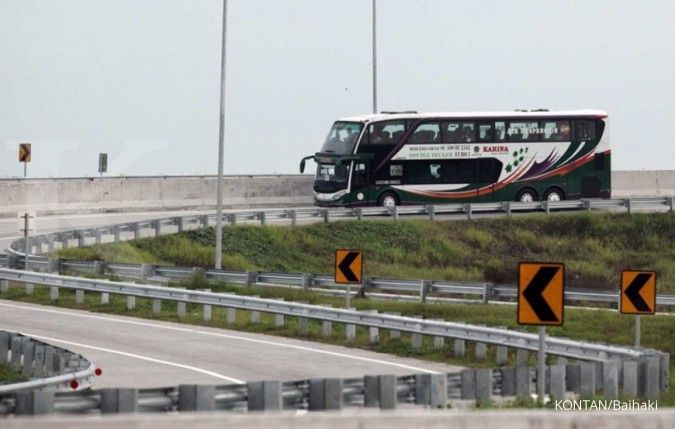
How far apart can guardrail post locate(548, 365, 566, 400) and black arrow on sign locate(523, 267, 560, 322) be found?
2.58 m

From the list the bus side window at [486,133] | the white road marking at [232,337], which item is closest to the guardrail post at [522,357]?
the white road marking at [232,337]

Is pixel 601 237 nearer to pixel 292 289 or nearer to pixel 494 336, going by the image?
pixel 292 289

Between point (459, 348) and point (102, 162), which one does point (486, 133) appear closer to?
point (102, 162)

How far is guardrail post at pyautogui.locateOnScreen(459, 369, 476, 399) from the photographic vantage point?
2027cm

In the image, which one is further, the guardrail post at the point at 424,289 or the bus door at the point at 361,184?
the bus door at the point at 361,184

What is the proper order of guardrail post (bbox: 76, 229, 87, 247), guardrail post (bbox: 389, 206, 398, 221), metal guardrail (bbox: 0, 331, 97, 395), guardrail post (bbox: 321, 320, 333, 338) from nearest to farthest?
metal guardrail (bbox: 0, 331, 97, 395) → guardrail post (bbox: 321, 320, 333, 338) → guardrail post (bbox: 76, 229, 87, 247) → guardrail post (bbox: 389, 206, 398, 221)

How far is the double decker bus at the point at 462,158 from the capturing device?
66750mm

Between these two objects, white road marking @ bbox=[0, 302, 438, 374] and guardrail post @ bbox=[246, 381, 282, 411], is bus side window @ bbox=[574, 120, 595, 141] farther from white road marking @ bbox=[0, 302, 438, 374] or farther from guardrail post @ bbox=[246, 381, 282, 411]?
guardrail post @ bbox=[246, 381, 282, 411]

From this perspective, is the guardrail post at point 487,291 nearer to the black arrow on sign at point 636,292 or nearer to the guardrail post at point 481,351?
the guardrail post at point 481,351

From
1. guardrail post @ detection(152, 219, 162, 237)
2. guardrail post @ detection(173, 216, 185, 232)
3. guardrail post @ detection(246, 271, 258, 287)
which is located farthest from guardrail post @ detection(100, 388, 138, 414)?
guardrail post @ detection(173, 216, 185, 232)

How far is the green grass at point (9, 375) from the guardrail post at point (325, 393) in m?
8.31

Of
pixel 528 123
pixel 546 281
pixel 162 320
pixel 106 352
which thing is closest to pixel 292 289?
pixel 162 320

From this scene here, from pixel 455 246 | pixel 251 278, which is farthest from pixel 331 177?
pixel 251 278

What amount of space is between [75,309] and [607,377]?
19.8 metres
